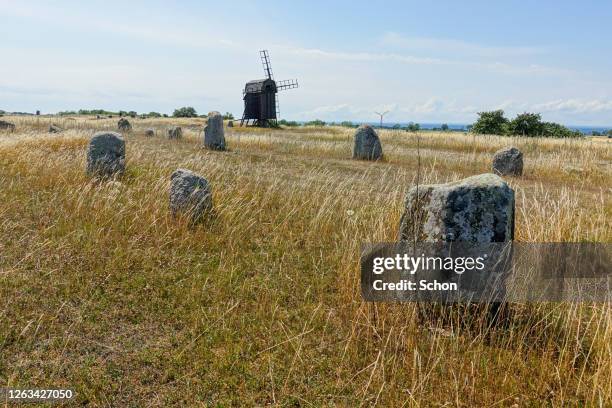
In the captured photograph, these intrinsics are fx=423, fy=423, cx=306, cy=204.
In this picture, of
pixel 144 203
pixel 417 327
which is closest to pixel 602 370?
pixel 417 327

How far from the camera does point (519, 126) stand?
37312mm

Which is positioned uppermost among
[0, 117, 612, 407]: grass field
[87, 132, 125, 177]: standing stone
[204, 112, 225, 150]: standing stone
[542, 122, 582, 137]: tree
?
[542, 122, 582, 137]: tree

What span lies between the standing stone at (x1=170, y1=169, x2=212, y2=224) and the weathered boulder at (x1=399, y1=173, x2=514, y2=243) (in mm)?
3645

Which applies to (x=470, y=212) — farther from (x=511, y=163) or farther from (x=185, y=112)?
(x=185, y=112)

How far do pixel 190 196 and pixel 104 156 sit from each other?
381 cm

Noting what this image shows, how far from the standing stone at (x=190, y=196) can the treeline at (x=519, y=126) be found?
3512 centimetres

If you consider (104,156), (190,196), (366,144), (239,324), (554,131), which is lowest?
(239,324)

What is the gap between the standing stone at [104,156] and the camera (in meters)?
8.99

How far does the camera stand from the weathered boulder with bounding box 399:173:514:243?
3709 mm

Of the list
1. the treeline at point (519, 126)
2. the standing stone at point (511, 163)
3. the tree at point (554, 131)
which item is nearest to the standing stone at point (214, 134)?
the standing stone at point (511, 163)

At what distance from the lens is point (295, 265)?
17.6 ft

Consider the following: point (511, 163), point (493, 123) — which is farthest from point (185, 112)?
point (511, 163)

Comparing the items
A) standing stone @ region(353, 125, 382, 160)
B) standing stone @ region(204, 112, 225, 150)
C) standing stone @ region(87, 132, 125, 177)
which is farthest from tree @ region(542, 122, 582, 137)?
standing stone @ region(87, 132, 125, 177)

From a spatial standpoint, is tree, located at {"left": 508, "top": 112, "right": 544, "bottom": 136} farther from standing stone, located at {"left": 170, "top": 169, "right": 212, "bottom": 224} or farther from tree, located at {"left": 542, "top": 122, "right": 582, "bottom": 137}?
standing stone, located at {"left": 170, "top": 169, "right": 212, "bottom": 224}
